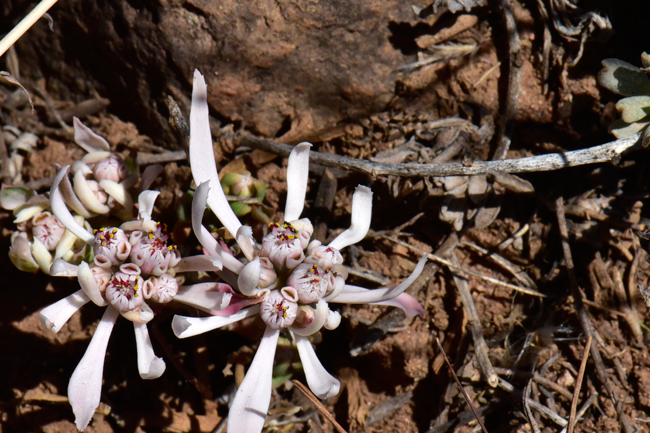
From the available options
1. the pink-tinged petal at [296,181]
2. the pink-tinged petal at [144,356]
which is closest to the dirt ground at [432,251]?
the pink-tinged petal at [296,181]

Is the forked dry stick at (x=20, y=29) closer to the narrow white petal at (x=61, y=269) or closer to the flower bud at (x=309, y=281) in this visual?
the narrow white petal at (x=61, y=269)

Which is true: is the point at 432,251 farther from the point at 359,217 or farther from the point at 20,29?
the point at 20,29

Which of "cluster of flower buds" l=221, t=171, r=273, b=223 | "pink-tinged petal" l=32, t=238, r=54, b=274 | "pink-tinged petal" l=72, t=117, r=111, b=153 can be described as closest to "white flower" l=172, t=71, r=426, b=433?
"cluster of flower buds" l=221, t=171, r=273, b=223

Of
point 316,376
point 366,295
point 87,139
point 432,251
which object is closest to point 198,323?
point 316,376

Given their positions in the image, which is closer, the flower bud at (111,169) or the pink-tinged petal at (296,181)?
the pink-tinged petal at (296,181)

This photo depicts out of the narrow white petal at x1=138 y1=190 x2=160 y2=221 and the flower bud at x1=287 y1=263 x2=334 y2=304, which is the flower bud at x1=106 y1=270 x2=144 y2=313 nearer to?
the narrow white petal at x1=138 y1=190 x2=160 y2=221

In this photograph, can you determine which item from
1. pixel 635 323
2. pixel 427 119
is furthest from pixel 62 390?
pixel 635 323
